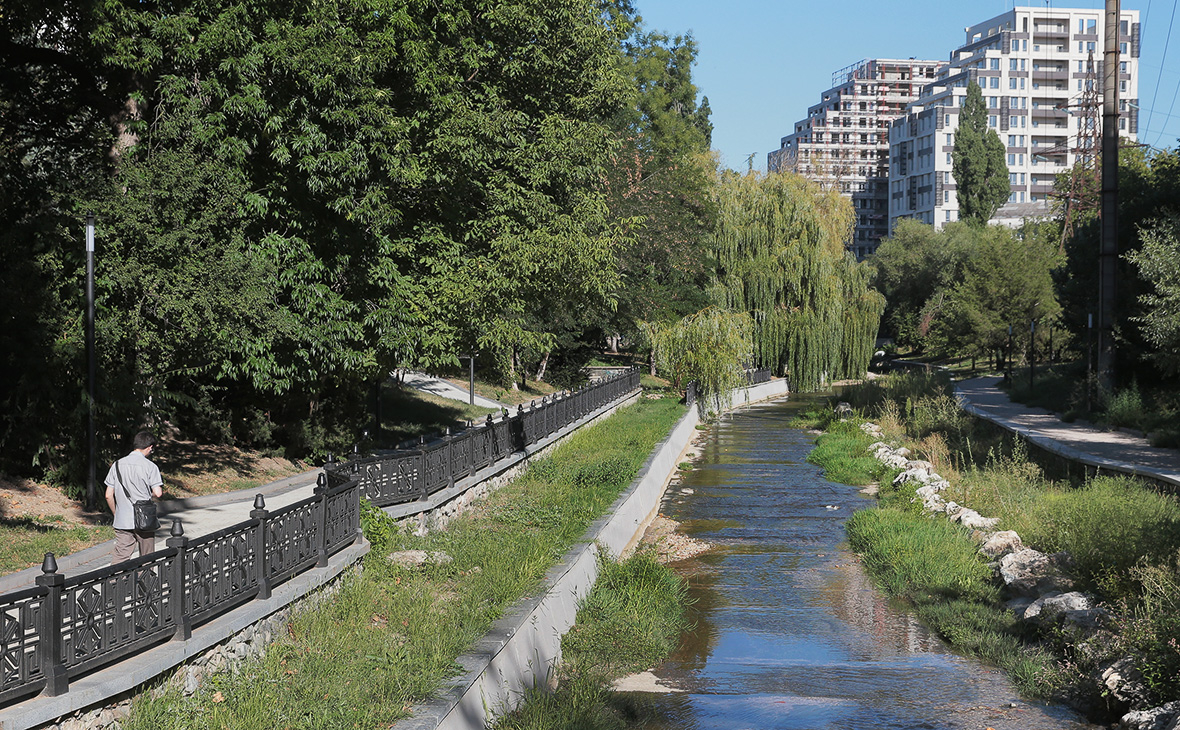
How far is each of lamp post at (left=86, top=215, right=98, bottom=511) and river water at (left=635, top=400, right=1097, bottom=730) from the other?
797 centimetres

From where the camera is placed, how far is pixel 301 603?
367 inches

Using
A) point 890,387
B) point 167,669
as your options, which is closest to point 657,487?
point 167,669

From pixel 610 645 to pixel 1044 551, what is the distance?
311 inches

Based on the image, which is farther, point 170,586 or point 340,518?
point 340,518

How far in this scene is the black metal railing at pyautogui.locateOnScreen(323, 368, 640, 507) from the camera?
12.7 m

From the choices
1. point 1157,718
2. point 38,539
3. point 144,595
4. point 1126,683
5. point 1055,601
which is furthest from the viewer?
point 1055,601

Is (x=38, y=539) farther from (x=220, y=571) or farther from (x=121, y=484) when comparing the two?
(x=220, y=571)

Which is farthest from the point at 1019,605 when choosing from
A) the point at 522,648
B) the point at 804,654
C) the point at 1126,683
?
the point at 522,648

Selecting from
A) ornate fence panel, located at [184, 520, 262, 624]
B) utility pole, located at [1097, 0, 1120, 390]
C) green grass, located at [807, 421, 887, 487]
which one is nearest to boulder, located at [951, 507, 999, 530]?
green grass, located at [807, 421, 887, 487]

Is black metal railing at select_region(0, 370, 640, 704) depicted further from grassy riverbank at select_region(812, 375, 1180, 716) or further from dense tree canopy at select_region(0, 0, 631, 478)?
grassy riverbank at select_region(812, 375, 1180, 716)

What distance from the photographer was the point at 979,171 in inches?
3848

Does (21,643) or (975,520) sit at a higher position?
(21,643)

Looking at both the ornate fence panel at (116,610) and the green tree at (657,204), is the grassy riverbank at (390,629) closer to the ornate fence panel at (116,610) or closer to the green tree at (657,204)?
the ornate fence panel at (116,610)

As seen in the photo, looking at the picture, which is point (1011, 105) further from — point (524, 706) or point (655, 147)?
point (524, 706)
